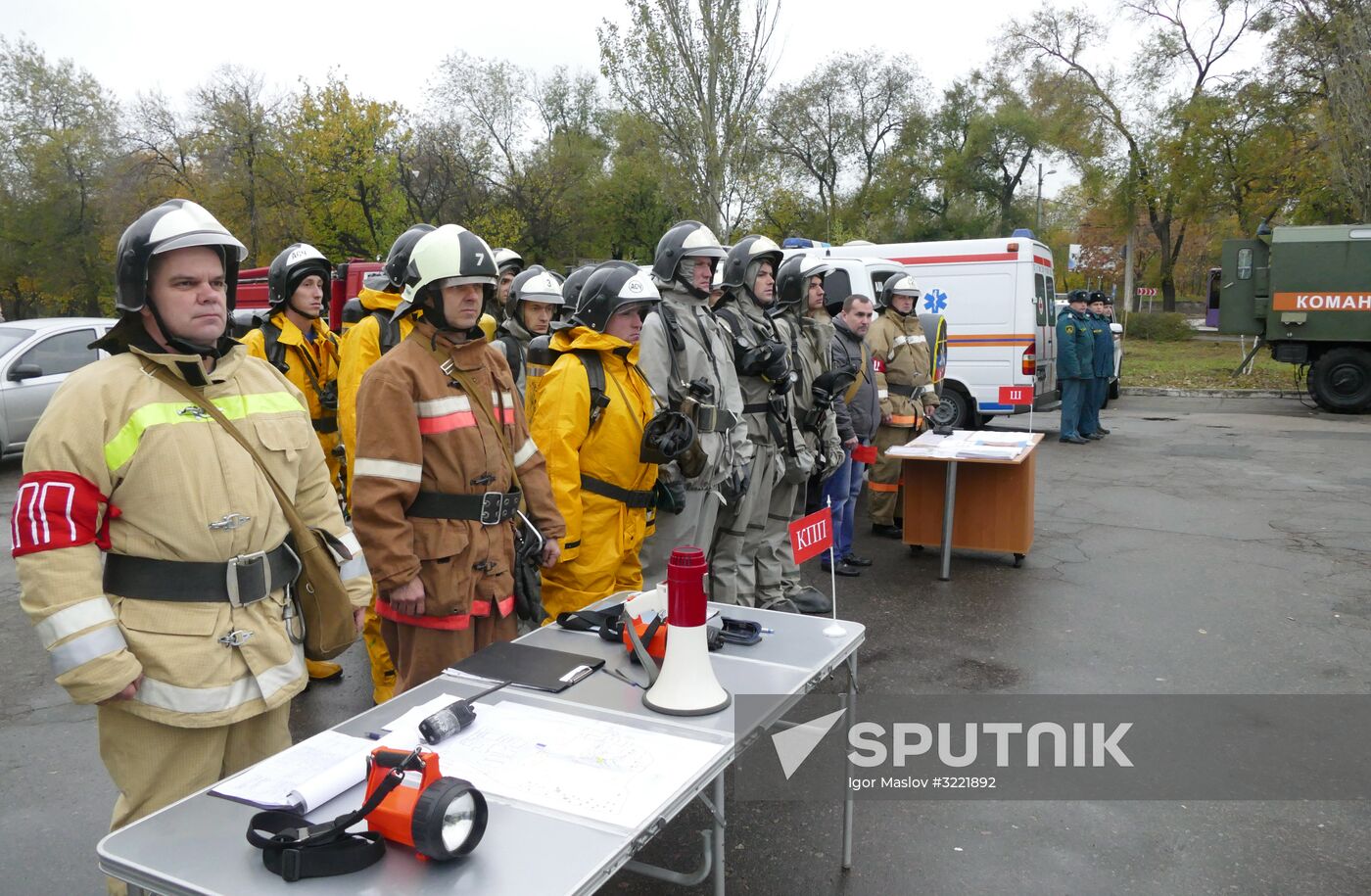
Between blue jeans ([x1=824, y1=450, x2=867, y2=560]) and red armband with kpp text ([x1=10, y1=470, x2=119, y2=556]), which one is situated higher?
red armband with kpp text ([x1=10, y1=470, x2=119, y2=556])

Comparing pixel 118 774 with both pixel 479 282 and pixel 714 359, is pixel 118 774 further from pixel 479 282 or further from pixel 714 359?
pixel 714 359

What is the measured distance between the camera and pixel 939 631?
5.86 metres

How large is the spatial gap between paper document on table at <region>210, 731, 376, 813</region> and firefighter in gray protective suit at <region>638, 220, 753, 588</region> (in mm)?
2327

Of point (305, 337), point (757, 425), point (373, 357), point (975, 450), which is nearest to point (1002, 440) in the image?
point (975, 450)

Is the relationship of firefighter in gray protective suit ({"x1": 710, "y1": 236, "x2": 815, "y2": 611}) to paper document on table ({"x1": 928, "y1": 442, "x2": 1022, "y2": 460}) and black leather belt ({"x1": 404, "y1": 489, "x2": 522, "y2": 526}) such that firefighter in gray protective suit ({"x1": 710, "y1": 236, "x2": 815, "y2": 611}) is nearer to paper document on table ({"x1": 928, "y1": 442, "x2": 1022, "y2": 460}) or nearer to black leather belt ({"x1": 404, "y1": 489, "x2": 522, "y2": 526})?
paper document on table ({"x1": 928, "y1": 442, "x2": 1022, "y2": 460})

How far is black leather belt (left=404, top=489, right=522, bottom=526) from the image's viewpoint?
127 inches

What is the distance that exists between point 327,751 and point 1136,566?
6.70 meters

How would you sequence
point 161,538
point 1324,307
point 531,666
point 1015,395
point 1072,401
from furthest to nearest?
point 1324,307 < point 1072,401 < point 1015,395 < point 531,666 < point 161,538

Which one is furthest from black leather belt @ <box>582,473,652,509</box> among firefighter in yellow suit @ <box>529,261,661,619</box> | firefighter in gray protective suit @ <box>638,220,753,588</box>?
firefighter in gray protective suit @ <box>638,220,753,588</box>

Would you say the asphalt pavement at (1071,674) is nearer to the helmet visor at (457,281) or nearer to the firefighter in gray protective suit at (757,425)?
the firefighter in gray protective suit at (757,425)

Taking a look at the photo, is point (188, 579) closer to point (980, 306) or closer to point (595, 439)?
point (595, 439)

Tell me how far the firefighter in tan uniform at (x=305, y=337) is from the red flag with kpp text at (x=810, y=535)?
296 centimetres

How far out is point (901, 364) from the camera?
7898mm

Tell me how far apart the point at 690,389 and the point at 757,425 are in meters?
1.05
